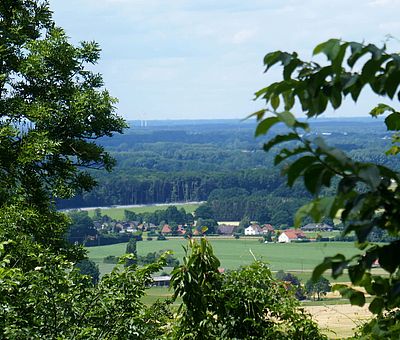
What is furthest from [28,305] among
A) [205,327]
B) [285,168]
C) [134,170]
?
[134,170]

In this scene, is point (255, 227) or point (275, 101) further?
point (255, 227)

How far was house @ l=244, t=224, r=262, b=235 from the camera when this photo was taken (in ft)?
242

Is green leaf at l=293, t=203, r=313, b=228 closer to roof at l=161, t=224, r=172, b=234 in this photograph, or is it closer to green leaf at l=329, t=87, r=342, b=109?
green leaf at l=329, t=87, r=342, b=109

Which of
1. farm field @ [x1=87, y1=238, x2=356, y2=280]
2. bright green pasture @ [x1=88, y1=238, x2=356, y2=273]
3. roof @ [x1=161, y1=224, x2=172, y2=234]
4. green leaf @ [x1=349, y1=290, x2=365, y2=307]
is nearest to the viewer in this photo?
green leaf @ [x1=349, y1=290, x2=365, y2=307]

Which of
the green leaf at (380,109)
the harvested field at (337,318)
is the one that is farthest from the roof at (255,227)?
the green leaf at (380,109)

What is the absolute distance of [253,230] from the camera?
243 ft

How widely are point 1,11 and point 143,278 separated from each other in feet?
27.5

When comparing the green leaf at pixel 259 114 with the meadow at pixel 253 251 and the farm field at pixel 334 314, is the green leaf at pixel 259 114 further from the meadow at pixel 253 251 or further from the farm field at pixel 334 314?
the meadow at pixel 253 251

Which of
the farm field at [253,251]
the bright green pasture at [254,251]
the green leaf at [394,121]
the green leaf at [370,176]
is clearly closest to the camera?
the green leaf at [370,176]

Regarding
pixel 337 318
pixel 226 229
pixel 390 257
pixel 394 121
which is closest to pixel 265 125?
pixel 390 257

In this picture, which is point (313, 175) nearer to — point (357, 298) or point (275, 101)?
point (275, 101)

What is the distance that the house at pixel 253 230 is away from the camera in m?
73.6

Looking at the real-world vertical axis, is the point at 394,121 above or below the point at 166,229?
above

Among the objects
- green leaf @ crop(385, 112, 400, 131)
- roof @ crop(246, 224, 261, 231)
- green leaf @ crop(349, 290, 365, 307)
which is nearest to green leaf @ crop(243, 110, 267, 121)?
green leaf @ crop(349, 290, 365, 307)
